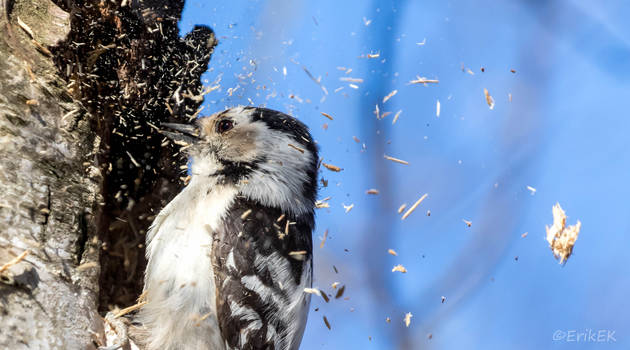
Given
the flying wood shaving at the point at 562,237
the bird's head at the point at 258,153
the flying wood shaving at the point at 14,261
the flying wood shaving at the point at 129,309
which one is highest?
the flying wood shaving at the point at 14,261

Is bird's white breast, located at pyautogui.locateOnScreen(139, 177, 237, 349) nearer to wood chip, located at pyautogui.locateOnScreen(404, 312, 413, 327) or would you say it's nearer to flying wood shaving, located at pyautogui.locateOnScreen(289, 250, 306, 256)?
flying wood shaving, located at pyautogui.locateOnScreen(289, 250, 306, 256)

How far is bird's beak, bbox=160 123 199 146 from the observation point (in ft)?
10.0

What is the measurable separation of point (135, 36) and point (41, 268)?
147 centimetres

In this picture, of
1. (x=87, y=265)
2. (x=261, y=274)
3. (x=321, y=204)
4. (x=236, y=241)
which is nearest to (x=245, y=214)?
(x=236, y=241)

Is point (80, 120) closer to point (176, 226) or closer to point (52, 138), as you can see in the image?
point (52, 138)

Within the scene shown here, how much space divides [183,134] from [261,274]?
911mm

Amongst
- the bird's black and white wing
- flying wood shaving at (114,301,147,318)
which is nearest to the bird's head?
the bird's black and white wing

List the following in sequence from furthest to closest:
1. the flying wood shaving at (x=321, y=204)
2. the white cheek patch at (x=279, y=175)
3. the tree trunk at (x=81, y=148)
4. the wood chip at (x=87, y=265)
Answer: the flying wood shaving at (x=321, y=204) → the white cheek patch at (x=279, y=175) → the wood chip at (x=87, y=265) → the tree trunk at (x=81, y=148)

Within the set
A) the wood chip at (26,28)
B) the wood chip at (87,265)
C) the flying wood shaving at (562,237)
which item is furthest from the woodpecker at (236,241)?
the flying wood shaving at (562,237)

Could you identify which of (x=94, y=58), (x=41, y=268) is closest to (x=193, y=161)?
(x=94, y=58)

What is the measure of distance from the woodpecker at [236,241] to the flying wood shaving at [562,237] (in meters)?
1.30

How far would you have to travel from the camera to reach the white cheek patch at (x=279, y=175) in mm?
2889

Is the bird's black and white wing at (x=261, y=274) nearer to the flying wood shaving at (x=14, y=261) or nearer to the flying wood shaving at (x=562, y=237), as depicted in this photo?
the flying wood shaving at (x=14, y=261)

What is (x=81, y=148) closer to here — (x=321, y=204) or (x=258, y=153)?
(x=258, y=153)
